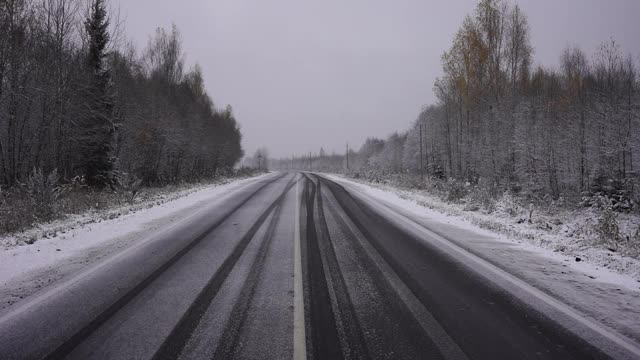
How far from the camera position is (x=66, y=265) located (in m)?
6.12

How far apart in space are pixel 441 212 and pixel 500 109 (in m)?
17.6

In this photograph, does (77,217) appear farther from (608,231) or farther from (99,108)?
(608,231)

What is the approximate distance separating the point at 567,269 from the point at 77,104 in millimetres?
22421

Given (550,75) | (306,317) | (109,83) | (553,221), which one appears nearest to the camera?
(306,317)

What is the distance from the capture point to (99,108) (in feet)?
65.9

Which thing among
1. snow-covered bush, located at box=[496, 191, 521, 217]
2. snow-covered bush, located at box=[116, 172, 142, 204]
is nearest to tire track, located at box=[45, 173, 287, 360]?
snow-covered bush, located at box=[116, 172, 142, 204]

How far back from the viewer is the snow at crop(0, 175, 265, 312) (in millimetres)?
5301

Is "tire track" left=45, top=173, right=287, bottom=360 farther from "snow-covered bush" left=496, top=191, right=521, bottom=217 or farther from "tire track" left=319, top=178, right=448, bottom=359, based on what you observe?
"snow-covered bush" left=496, top=191, right=521, bottom=217

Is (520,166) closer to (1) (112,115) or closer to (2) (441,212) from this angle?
(2) (441,212)

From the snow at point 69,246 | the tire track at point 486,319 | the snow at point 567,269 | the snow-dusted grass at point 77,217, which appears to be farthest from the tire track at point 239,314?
the snow-dusted grass at point 77,217

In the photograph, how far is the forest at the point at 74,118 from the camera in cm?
1323

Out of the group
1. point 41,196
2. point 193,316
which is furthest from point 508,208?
point 41,196

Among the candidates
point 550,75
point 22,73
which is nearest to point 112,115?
point 22,73

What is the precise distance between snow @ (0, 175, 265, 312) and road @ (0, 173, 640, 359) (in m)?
0.45
